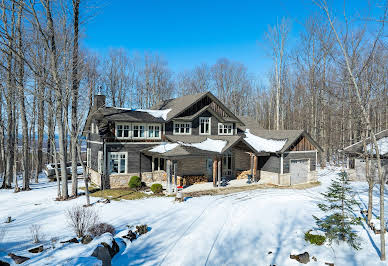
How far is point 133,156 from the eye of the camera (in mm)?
20047

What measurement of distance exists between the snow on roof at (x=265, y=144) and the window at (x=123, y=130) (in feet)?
35.3

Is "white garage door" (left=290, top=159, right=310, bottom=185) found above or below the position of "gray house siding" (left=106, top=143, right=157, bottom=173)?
below

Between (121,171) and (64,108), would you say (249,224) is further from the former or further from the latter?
(64,108)

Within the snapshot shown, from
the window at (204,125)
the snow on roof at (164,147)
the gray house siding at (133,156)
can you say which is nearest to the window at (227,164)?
the window at (204,125)

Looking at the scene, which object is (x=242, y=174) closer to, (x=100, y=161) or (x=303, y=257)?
(x=100, y=161)

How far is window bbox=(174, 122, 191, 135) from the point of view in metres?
22.1

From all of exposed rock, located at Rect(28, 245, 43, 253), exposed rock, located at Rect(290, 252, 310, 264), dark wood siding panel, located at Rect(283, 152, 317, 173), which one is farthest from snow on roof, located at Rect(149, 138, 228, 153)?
exposed rock, located at Rect(290, 252, 310, 264)

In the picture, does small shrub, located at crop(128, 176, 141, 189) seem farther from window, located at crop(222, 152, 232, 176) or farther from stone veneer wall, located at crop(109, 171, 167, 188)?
window, located at crop(222, 152, 232, 176)

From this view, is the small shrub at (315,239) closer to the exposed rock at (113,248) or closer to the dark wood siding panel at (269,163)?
the exposed rock at (113,248)

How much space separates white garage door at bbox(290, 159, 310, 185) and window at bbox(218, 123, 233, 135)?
6499 millimetres

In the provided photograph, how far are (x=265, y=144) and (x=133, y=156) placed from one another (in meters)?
12.0

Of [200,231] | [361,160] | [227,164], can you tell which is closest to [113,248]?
[200,231]

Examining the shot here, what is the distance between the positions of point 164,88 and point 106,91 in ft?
31.9

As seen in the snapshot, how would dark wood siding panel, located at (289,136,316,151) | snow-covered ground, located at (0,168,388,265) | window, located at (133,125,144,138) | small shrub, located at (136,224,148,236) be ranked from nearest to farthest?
snow-covered ground, located at (0,168,388,265), small shrub, located at (136,224,148,236), window, located at (133,125,144,138), dark wood siding panel, located at (289,136,316,151)
